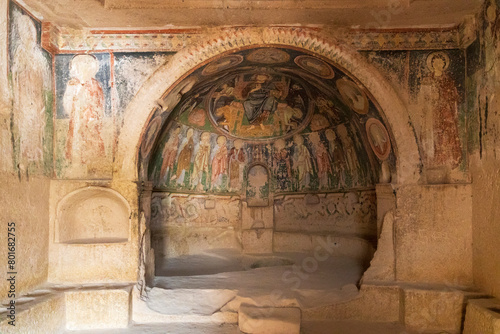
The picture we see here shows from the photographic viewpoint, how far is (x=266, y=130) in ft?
31.1

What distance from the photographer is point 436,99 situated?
19.1 ft

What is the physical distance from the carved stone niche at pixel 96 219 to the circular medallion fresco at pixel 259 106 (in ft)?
11.0

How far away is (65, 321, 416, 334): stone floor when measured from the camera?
538 centimetres

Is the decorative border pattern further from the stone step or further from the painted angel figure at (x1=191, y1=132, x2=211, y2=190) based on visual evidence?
the stone step

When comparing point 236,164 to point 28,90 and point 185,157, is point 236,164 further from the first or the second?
point 28,90

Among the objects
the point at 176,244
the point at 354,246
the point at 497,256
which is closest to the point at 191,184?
the point at 176,244

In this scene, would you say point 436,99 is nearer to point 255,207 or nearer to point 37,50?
point 255,207

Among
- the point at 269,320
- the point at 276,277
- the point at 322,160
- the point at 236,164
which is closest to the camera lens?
the point at 269,320

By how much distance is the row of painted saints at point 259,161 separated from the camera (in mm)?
8477

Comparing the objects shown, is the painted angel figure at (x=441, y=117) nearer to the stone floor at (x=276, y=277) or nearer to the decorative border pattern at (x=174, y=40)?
the decorative border pattern at (x=174, y=40)

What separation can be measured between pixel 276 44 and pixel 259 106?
3.18 m

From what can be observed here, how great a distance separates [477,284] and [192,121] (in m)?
6.30

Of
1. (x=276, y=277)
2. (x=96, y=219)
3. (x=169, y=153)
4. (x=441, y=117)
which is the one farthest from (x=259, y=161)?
(x=441, y=117)

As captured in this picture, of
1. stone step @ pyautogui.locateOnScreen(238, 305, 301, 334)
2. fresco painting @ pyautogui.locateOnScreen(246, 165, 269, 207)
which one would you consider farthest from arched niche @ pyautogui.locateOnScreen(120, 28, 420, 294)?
stone step @ pyautogui.locateOnScreen(238, 305, 301, 334)
